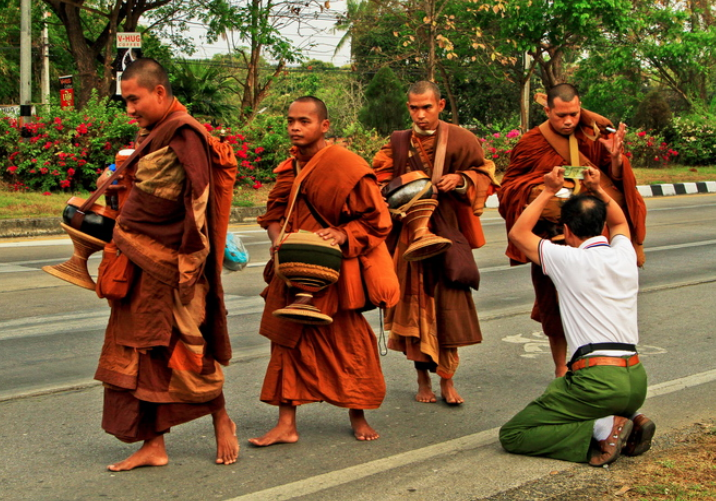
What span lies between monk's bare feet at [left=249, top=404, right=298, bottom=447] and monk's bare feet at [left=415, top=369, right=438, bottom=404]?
3.39 feet

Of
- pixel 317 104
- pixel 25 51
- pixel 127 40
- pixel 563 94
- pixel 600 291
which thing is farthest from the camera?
pixel 25 51

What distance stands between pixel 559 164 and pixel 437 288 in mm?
993

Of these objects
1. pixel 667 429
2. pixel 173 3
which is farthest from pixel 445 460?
pixel 173 3

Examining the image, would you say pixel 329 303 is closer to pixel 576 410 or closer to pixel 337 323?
pixel 337 323

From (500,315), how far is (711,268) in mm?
3887

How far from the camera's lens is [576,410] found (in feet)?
13.5

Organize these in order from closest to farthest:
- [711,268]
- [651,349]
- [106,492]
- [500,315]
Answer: [106,492] < [651,349] < [500,315] < [711,268]

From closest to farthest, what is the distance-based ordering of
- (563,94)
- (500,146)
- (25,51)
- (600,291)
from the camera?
(600,291) < (563,94) < (25,51) < (500,146)

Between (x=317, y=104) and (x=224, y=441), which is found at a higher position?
(x=317, y=104)

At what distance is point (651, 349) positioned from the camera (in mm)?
6504

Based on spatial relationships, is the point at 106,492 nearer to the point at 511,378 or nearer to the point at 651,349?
the point at 511,378

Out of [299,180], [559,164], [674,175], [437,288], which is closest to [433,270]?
[437,288]

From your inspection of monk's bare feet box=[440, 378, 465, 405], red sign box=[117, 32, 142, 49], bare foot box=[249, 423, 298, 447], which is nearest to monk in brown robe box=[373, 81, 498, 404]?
monk's bare feet box=[440, 378, 465, 405]

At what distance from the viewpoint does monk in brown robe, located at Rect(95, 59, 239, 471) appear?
3.84 meters
